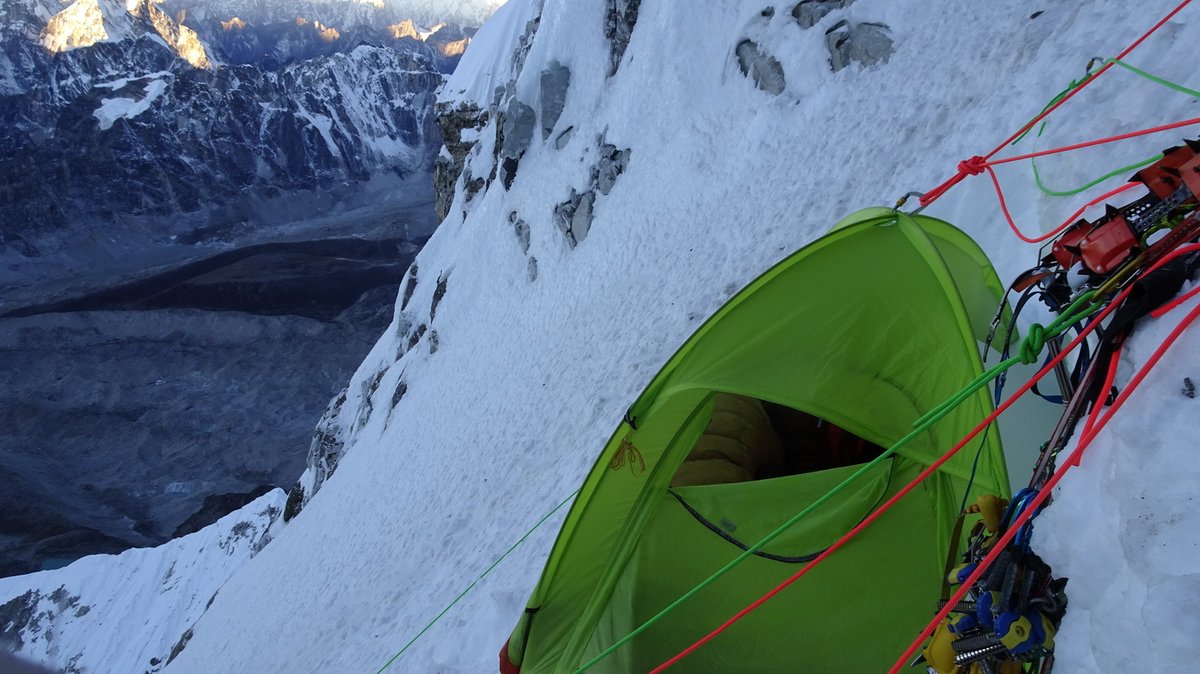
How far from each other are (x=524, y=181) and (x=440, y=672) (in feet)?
36.5

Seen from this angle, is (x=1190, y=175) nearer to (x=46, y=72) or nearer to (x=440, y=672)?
(x=440, y=672)

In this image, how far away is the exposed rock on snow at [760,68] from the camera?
8859 mm

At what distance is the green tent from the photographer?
3.09m

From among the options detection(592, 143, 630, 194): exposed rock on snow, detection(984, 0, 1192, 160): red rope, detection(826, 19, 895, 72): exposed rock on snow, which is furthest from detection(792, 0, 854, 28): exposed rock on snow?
detection(984, 0, 1192, 160): red rope

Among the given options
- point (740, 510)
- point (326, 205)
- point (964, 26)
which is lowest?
point (740, 510)

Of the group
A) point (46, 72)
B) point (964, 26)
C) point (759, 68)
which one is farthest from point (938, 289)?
point (46, 72)

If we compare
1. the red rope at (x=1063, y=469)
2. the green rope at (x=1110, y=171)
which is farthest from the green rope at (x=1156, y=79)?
the red rope at (x=1063, y=469)

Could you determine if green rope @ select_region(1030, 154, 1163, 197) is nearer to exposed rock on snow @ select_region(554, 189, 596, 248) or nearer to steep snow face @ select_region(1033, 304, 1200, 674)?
steep snow face @ select_region(1033, 304, 1200, 674)

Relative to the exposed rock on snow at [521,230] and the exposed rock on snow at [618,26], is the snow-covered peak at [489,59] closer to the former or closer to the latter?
the exposed rock on snow at [618,26]

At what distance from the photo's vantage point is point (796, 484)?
3.41 metres

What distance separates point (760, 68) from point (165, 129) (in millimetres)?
125404

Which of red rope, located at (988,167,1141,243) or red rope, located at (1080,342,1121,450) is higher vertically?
red rope, located at (1080,342,1121,450)

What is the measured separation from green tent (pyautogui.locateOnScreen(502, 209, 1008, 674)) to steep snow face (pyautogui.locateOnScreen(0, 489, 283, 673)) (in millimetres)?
21367

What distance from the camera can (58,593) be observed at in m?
26.3
